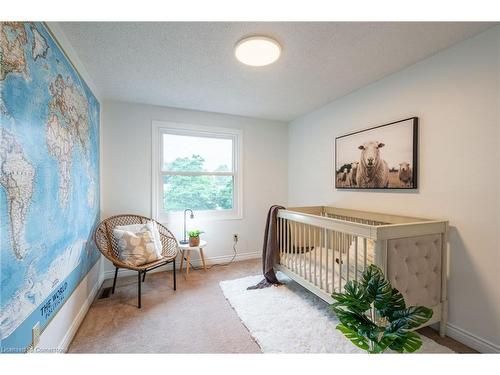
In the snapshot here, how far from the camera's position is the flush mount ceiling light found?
1.55 metres

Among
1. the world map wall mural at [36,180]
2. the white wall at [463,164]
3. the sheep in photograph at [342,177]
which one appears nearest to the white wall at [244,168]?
the world map wall mural at [36,180]

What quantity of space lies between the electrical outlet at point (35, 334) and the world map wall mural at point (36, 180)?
0.03 meters

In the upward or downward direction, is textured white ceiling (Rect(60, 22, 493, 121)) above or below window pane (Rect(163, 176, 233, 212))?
above

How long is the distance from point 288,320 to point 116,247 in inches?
72.1

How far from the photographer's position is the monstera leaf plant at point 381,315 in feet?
2.83

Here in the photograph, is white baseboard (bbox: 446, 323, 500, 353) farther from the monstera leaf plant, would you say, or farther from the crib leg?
the monstera leaf plant

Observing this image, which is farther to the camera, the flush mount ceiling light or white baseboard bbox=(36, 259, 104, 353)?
the flush mount ceiling light

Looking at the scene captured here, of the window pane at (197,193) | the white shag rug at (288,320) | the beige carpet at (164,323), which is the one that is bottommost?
the beige carpet at (164,323)

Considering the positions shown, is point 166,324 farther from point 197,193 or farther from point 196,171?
point 196,171

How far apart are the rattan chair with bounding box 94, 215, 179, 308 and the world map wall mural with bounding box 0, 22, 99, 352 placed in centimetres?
36

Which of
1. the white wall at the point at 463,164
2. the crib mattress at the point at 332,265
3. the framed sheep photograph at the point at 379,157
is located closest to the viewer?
the white wall at the point at 463,164

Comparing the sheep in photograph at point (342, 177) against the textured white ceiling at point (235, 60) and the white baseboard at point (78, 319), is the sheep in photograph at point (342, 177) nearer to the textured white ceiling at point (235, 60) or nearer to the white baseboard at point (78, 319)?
the textured white ceiling at point (235, 60)

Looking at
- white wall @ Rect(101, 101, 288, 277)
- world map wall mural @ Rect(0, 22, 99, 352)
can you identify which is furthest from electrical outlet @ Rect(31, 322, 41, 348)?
white wall @ Rect(101, 101, 288, 277)
